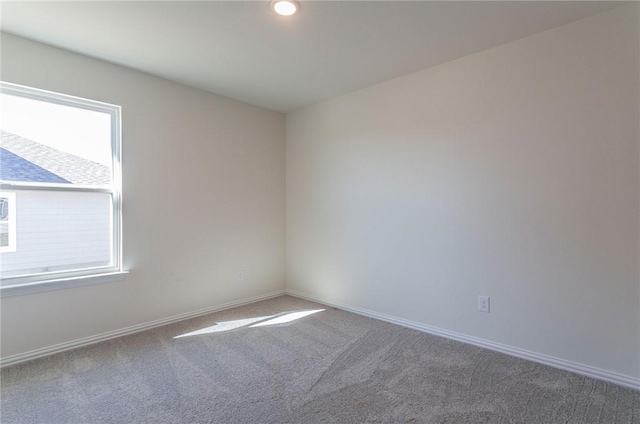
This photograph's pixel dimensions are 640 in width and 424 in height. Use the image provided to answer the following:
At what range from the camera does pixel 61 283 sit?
255cm

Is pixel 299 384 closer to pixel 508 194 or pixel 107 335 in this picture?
pixel 107 335

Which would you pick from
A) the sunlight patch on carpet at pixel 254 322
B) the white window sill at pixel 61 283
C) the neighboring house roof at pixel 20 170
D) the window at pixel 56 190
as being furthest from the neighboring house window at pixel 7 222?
the sunlight patch on carpet at pixel 254 322

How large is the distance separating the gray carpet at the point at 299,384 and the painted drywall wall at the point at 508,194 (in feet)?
1.23

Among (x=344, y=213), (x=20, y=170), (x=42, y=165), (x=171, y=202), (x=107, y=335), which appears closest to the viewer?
(x=20, y=170)

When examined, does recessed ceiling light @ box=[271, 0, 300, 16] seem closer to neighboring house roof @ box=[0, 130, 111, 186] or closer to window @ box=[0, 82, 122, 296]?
window @ box=[0, 82, 122, 296]

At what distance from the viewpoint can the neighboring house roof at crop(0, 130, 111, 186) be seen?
240 cm

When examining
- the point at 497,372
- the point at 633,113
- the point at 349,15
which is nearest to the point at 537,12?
the point at 633,113

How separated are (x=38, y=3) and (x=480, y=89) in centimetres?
312

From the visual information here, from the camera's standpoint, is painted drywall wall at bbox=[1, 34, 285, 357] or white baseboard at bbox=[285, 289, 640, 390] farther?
painted drywall wall at bbox=[1, 34, 285, 357]

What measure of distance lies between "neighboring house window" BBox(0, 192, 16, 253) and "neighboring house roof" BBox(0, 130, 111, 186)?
147 mm

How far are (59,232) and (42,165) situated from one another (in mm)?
540

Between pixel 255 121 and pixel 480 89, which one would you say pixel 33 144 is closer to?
pixel 255 121

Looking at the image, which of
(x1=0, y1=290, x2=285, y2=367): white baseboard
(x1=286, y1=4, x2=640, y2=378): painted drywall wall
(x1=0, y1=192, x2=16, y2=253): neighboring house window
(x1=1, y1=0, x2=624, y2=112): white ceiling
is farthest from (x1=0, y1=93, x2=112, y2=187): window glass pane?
(x1=286, y1=4, x2=640, y2=378): painted drywall wall

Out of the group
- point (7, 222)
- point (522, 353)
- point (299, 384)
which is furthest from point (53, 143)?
point (522, 353)
